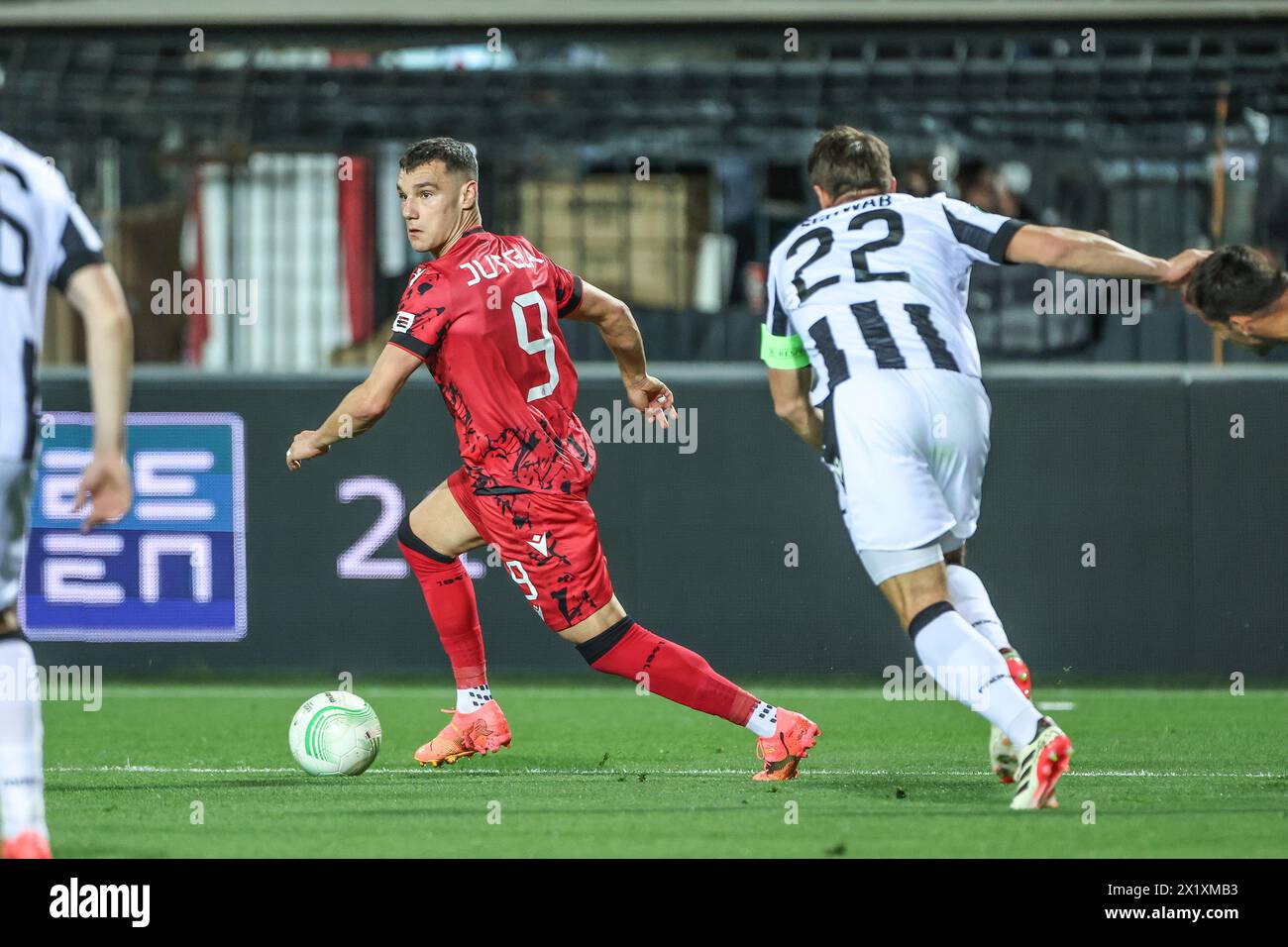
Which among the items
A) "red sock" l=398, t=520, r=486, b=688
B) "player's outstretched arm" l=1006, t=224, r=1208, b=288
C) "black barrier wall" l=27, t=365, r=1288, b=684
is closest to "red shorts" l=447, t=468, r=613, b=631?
"red sock" l=398, t=520, r=486, b=688

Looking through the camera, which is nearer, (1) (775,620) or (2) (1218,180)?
(1) (775,620)

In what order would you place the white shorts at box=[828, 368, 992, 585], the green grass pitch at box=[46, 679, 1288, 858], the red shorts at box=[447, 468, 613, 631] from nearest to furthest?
1. the green grass pitch at box=[46, 679, 1288, 858]
2. the white shorts at box=[828, 368, 992, 585]
3. the red shorts at box=[447, 468, 613, 631]

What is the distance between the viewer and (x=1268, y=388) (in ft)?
30.5

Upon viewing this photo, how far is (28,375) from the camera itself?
14.3 ft

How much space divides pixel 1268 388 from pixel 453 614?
4479mm

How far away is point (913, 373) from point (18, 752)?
2692 mm

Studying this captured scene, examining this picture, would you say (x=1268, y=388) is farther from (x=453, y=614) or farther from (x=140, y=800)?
(x=140, y=800)

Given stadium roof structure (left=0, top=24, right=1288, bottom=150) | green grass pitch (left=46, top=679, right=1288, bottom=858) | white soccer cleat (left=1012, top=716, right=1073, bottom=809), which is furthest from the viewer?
stadium roof structure (left=0, top=24, right=1288, bottom=150)

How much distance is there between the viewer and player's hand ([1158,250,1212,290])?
5559mm

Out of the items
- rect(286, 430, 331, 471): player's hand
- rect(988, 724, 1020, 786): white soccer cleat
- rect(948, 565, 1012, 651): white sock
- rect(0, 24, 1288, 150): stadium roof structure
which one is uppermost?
rect(0, 24, 1288, 150): stadium roof structure

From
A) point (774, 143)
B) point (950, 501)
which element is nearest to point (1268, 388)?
point (774, 143)

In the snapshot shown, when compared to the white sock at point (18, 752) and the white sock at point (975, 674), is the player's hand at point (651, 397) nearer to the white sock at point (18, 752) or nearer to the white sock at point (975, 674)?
the white sock at point (975, 674)

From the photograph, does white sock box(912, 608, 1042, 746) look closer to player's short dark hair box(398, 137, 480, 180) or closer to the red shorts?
the red shorts

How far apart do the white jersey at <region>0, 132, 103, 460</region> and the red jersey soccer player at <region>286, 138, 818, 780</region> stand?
168 cm
